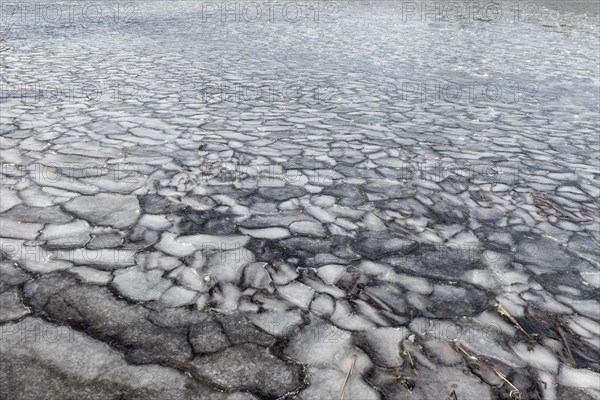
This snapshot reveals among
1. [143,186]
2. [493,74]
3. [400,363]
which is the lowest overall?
[400,363]

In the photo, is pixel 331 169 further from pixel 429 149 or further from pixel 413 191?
pixel 429 149

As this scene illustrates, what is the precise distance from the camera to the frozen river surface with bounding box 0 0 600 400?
2.20 m

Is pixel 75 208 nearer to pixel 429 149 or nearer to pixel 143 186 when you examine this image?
pixel 143 186

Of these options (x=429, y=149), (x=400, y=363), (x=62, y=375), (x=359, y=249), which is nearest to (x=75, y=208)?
(x=62, y=375)

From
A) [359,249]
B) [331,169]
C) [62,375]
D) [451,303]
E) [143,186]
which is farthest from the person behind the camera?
[331,169]

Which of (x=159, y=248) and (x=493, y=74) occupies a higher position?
(x=493, y=74)

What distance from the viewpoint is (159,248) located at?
3002mm

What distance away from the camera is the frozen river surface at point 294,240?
2203 millimetres

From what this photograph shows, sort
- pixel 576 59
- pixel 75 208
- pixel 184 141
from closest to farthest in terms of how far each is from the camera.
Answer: pixel 75 208, pixel 184 141, pixel 576 59

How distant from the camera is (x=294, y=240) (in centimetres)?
317

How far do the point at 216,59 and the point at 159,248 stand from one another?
22.3 feet

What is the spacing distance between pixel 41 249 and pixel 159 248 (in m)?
0.62

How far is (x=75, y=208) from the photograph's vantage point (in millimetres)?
3389

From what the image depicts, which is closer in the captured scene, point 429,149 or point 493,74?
point 429,149
